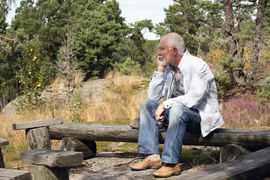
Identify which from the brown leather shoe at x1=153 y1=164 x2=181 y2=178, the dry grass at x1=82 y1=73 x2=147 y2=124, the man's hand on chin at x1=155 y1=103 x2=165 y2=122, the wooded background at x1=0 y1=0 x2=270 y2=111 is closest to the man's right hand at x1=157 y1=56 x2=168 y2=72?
the man's hand on chin at x1=155 y1=103 x2=165 y2=122

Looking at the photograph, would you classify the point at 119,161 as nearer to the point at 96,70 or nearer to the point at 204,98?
the point at 204,98

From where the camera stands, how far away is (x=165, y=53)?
4.06 m

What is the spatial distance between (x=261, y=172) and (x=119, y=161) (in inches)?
99.1

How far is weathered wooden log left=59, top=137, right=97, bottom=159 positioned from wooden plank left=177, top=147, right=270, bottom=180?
8.16 ft

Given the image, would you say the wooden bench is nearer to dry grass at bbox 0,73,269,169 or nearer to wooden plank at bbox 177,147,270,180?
wooden plank at bbox 177,147,270,180

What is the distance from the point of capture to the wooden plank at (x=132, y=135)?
404cm

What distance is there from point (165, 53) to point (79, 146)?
2159mm

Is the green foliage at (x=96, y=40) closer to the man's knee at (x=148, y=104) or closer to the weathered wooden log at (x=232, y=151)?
the man's knee at (x=148, y=104)

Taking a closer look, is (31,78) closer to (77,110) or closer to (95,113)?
(95,113)

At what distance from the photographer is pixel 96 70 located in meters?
19.1

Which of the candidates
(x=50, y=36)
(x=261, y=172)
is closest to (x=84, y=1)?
(x=50, y=36)

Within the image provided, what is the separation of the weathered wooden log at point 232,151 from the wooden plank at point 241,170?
43 cm

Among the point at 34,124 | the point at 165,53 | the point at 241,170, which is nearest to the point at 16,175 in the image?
the point at 241,170

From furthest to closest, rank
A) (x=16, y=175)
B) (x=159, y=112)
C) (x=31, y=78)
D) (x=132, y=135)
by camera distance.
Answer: (x=31, y=78)
(x=132, y=135)
(x=159, y=112)
(x=16, y=175)
